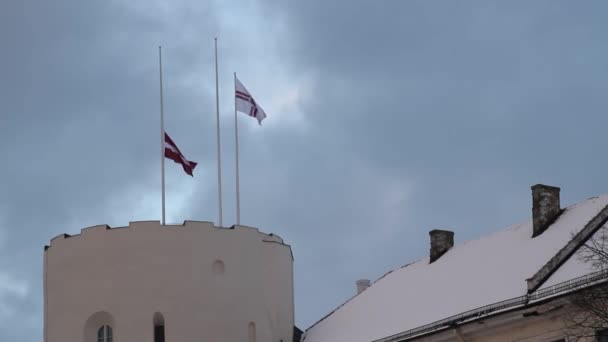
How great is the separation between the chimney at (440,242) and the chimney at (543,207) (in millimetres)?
6922

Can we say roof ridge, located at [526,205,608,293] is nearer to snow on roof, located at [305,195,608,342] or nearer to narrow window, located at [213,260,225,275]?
snow on roof, located at [305,195,608,342]

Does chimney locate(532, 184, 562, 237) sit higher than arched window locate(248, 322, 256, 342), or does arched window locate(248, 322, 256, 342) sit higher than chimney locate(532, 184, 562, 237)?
chimney locate(532, 184, 562, 237)

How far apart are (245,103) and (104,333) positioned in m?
12.6

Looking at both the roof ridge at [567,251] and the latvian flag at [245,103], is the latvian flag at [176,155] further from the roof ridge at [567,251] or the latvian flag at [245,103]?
the roof ridge at [567,251]

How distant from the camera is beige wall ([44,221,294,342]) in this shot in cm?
6091

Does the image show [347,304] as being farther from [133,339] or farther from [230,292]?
[133,339]

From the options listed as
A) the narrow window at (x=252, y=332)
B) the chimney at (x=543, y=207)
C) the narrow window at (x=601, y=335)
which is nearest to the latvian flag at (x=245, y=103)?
the narrow window at (x=252, y=332)

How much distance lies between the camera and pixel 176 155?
6600cm

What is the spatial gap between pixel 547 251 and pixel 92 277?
19753mm

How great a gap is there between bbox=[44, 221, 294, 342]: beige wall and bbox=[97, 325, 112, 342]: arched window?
27 centimetres

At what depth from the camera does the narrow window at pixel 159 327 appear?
60938 mm

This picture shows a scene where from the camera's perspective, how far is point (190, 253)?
A: 61625 mm

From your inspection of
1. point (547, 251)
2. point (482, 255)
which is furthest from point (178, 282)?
point (547, 251)

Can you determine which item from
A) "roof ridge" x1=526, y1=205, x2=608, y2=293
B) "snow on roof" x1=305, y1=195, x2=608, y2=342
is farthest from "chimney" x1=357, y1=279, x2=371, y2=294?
"roof ridge" x1=526, y1=205, x2=608, y2=293
